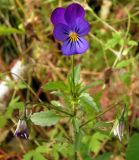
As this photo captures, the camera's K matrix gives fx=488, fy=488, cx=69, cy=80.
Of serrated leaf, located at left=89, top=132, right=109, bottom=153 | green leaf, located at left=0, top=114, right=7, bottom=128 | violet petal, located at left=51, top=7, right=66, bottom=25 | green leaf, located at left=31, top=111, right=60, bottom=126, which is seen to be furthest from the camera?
green leaf, located at left=0, top=114, right=7, bottom=128

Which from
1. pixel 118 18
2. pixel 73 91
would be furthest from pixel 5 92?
pixel 73 91

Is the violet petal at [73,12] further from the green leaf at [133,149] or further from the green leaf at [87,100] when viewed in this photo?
the green leaf at [133,149]

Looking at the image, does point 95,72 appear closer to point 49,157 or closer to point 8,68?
point 8,68

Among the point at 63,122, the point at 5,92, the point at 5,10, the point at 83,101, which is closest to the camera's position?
the point at 83,101

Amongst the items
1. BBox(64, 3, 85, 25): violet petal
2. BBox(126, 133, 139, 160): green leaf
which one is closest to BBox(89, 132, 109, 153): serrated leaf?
BBox(126, 133, 139, 160): green leaf

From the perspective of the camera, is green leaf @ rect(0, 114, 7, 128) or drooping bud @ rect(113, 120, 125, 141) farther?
green leaf @ rect(0, 114, 7, 128)

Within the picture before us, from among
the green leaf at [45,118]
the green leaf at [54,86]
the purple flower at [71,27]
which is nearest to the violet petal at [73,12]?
the purple flower at [71,27]

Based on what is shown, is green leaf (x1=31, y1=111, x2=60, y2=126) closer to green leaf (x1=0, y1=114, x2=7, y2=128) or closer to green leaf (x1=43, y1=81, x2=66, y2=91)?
green leaf (x1=43, y1=81, x2=66, y2=91)
